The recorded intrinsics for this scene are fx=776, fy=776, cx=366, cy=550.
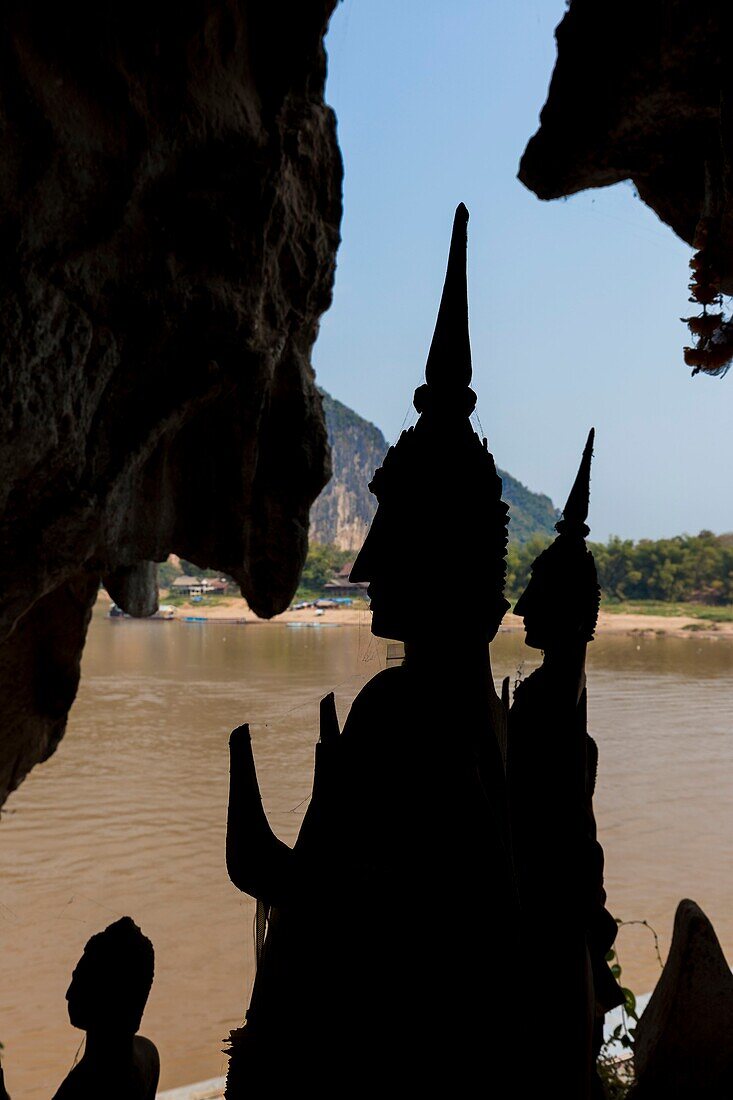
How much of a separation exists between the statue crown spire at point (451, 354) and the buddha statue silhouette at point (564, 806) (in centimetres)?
83

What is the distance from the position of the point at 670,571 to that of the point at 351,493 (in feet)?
157

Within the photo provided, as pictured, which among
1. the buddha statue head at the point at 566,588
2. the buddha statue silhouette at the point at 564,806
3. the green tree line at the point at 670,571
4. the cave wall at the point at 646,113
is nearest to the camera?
the buddha statue silhouette at the point at 564,806

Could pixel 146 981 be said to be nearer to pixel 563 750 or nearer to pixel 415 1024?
pixel 415 1024

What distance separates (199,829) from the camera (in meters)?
13.1

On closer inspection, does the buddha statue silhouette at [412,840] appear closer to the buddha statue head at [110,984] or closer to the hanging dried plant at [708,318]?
the buddha statue head at [110,984]

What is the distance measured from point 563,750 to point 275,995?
96 centimetres

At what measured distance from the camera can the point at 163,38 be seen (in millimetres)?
4207

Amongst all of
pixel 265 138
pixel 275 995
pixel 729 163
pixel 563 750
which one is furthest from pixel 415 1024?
pixel 265 138

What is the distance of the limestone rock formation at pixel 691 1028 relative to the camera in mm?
2619

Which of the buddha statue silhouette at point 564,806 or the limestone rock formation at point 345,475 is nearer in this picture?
the buddha statue silhouette at point 564,806

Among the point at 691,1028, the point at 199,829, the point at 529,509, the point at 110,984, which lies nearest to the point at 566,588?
the point at 110,984

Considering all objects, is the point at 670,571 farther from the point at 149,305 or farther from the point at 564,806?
the point at 564,806

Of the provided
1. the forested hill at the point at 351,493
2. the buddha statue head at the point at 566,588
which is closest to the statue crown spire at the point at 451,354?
the buddha statue head at the point at 566,588

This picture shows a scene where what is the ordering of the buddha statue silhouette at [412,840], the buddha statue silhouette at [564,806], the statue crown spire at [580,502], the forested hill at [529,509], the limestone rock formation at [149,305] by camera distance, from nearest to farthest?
the buddha statue silhouette at [412,840] < the buddha statue silhouette at [564,806] < the statue crown spire at [580,502] < the limestone rock formation at [149,305] < the forested hill at [529,509]
